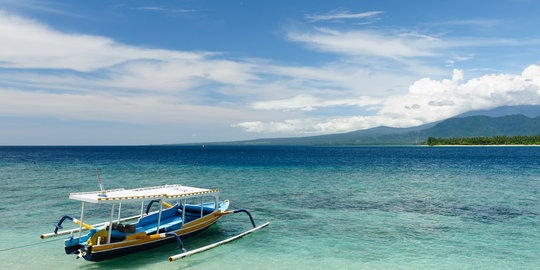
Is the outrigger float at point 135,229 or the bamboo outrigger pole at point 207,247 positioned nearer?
A: the outrigger float at point 135,229

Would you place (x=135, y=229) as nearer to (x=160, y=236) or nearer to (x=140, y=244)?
(x=140, y=244)

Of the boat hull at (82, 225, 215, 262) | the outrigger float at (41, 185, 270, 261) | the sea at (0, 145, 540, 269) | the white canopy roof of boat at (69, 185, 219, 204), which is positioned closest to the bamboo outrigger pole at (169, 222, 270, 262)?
the outrigger float at (41, 185, 270, 261)

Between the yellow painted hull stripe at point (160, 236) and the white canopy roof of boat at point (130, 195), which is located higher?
the white canopy roof of boat at point (130, 195)

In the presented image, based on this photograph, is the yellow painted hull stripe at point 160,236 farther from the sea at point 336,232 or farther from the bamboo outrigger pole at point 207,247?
the bamboo outrigger pole at point 207,247

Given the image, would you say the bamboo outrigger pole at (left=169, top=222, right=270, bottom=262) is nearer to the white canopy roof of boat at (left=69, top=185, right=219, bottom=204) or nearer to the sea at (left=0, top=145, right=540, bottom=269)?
the sea at (left=0, top=145, right=540, bottom=269)

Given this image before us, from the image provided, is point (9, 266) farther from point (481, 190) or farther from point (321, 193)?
point (481, 190)

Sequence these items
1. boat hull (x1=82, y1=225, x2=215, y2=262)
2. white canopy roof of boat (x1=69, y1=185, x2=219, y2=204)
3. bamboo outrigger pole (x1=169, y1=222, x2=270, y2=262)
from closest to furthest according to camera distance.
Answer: boat hull (x1=82, y1=225, x2=215, y2=262), white canopy roof of boat (x1=69, y1=185, x2=219, y2=204), bamboo outrigger pole (x1=169, y1=222, x2=270, y2=262)

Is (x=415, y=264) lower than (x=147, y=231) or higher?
lower

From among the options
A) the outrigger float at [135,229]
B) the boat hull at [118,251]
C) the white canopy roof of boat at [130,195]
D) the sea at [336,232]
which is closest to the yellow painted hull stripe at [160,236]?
the outrigger float at [135,229]

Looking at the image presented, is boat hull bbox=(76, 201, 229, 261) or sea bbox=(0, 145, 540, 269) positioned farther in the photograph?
sea bbox=(0, 145, 540, 269)

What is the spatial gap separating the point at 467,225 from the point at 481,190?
20.0 m

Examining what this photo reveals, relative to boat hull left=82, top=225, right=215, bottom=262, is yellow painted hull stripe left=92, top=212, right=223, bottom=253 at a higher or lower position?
higher

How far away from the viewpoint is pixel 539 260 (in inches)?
648

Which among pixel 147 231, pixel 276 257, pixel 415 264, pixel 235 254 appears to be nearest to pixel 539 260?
pixel 415 264
